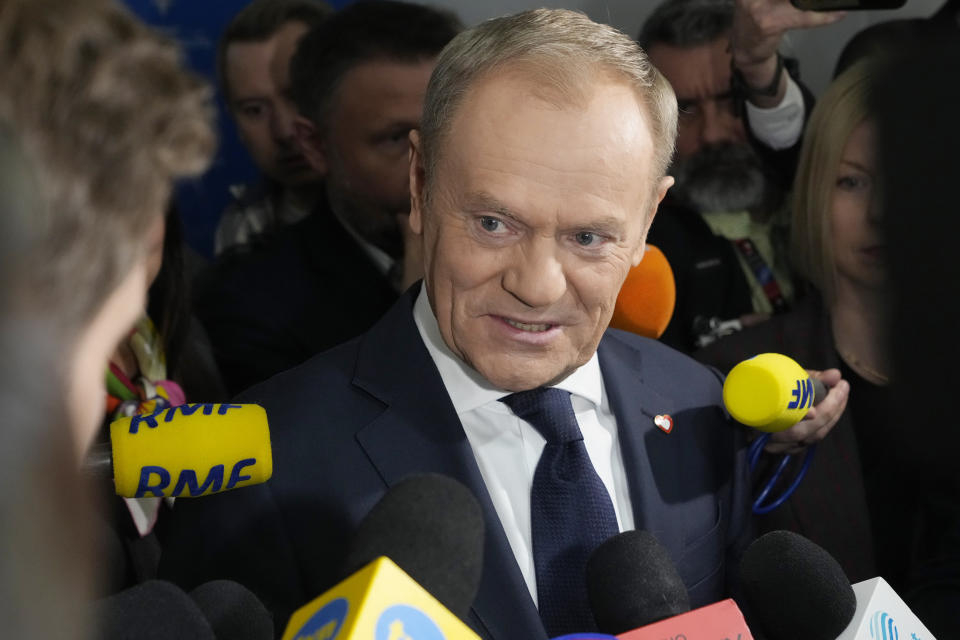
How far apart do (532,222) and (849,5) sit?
1.11 meters

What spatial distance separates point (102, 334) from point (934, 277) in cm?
52

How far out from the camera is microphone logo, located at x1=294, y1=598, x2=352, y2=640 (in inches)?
31.5

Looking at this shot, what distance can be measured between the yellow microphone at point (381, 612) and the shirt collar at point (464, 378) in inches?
28.1

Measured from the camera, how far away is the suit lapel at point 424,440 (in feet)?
4.61

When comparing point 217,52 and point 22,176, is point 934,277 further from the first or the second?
point 217,52

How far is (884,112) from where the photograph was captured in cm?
74

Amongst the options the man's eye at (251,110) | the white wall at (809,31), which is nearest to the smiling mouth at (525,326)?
the white wall at (809,31)

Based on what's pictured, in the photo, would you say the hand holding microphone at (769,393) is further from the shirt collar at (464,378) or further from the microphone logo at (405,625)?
the microphone logo at (405,625)

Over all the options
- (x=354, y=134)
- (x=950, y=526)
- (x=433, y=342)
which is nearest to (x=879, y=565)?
(x=950, y=526)

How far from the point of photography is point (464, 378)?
1.56 meters

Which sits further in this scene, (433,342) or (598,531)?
(433,342)

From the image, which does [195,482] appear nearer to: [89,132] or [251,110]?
[89,132]

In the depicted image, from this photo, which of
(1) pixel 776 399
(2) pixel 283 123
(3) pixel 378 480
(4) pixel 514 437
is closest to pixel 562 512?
(4) pixel 514 437

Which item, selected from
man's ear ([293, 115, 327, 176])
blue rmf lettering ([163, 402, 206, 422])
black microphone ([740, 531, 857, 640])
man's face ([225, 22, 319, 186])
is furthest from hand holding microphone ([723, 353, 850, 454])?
man's face ([225, 22, 319, 186])
